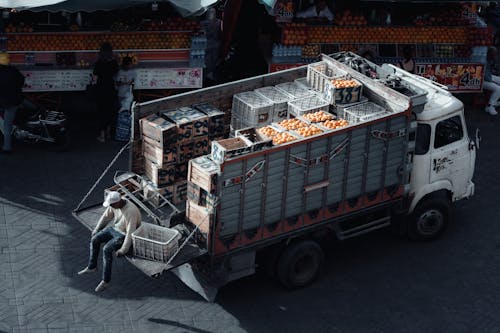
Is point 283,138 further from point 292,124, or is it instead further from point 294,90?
point 294,90

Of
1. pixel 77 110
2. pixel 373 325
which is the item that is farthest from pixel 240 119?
pixel 77 110

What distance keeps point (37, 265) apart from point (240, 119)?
159 inches

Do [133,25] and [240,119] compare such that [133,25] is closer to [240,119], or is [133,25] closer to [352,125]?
[240,119]

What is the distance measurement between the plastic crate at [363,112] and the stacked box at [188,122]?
7.54 ft

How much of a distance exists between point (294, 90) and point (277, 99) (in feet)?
1.98

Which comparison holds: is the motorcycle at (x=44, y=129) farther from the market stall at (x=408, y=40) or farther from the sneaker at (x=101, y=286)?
the sneaker at (x=101, y=286)

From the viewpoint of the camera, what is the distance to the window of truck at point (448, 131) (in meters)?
14.8

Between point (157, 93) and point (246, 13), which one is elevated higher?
point (246, 13)

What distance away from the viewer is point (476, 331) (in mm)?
13477

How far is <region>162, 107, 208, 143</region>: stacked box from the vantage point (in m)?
13.8

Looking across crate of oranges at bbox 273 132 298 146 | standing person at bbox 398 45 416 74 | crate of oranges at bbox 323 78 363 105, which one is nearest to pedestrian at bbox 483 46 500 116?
standing person at bbox 398 45 416 74

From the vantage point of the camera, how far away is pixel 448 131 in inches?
592

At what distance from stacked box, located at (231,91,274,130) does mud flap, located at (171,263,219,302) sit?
261 centimetres

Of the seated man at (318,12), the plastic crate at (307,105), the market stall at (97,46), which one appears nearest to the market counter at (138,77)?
the market stall at (97,46)
